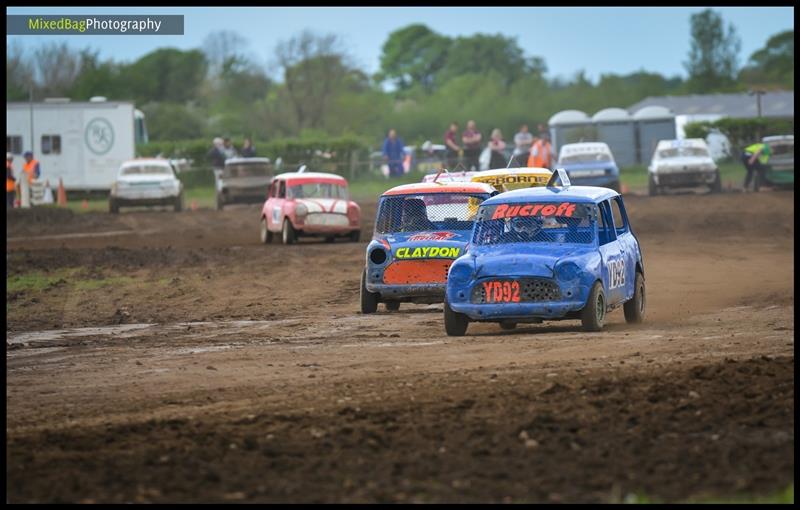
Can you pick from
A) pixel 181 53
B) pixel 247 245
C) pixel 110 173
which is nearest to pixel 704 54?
pixel 181 53

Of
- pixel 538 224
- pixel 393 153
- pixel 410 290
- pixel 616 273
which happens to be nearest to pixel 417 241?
pixel 410 290

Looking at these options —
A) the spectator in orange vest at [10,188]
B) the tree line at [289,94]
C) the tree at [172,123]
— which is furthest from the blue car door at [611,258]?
the tree at [172,123]

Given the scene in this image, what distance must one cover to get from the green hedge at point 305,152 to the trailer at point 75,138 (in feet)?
12.5

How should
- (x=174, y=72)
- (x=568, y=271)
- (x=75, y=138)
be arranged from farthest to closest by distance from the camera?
1. (x=174, y=72)
2. (x=75, y=138)
3. (x=568, y=271)

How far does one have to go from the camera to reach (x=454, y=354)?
46.4 feet

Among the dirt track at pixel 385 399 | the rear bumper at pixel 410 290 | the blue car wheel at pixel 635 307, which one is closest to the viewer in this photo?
the dirt track at pixel 385 399

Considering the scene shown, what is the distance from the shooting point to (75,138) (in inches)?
2141

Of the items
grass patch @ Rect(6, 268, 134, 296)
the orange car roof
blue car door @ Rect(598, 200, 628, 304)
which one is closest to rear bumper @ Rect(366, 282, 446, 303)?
the orange car roof

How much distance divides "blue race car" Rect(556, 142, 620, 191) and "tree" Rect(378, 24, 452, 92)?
107969mm

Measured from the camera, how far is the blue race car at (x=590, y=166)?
139 feet

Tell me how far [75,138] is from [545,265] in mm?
41212

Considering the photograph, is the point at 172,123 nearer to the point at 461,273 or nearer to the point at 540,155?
the point at 540,155

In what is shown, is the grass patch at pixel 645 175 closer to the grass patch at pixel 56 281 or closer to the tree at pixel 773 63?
the grass patch at pixel 56 281

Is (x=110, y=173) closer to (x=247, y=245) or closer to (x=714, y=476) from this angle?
(x=247, y=245)
